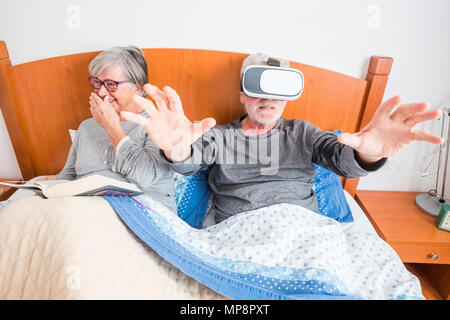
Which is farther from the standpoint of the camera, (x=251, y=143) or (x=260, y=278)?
(x=251, y=143)

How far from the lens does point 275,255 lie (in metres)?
0.81

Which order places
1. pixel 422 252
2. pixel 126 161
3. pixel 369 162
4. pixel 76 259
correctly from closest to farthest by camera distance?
pixel 76 259 → pixel 369 162 → pixel 126 161 → pixel 422 252

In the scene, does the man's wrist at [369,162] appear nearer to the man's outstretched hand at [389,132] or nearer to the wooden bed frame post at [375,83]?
the man's outstretched hand at [389,132]

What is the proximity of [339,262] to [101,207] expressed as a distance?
0.71 meters

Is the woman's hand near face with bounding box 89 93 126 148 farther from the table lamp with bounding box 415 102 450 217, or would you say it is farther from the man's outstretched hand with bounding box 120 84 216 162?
the table lamp with bounding box 415 102 450 217

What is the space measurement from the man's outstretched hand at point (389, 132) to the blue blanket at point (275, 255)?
30 cm

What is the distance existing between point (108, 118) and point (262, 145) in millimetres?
577

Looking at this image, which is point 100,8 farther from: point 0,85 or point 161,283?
point 161,283

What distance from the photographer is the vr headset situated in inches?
32.6

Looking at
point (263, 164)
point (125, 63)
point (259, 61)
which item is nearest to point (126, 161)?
point (125, 63)

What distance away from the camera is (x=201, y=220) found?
3.59 ft

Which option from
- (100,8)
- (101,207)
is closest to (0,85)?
(100,8)

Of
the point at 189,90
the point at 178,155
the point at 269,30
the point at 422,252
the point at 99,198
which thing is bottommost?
the point at 422,252

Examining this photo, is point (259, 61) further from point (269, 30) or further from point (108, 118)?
point (108, 118)
